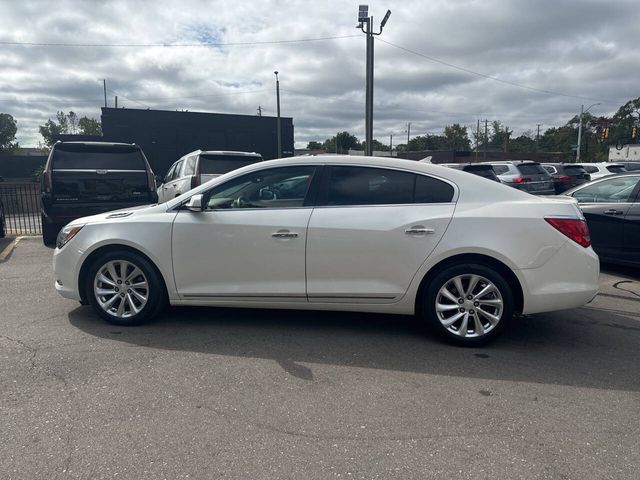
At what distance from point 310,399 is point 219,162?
7.12 m

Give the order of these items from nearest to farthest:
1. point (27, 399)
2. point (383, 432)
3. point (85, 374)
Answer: point (383, 432) → point (27, 399) → point (85, 374)

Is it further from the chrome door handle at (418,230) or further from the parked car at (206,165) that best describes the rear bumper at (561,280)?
the parked car at (206,165)

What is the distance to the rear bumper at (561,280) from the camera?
4.12 meters

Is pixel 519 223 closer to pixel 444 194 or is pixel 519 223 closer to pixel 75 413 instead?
pixel 444 194

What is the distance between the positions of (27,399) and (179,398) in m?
1.00

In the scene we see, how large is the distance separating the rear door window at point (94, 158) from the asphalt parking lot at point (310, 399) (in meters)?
4.04

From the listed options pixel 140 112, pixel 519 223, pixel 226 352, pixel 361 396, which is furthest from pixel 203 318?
pixel 140 112

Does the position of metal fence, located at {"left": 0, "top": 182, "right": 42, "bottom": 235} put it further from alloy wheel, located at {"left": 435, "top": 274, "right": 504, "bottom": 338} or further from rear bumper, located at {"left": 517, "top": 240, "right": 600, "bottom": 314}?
rear bumper, located at {"left": 517, "top": 240, "right": 600, "bottom": 314}

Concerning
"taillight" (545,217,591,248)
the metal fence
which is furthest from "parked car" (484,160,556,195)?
the metal fence

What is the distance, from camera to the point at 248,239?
4.44m

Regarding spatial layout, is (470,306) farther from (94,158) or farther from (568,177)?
(568,177)

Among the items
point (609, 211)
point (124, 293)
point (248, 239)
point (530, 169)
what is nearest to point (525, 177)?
point (530, 169)

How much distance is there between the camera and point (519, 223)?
413cm

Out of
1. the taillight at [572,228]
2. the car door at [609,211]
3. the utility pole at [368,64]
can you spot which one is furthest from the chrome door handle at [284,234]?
the utility pole at [368,64]
